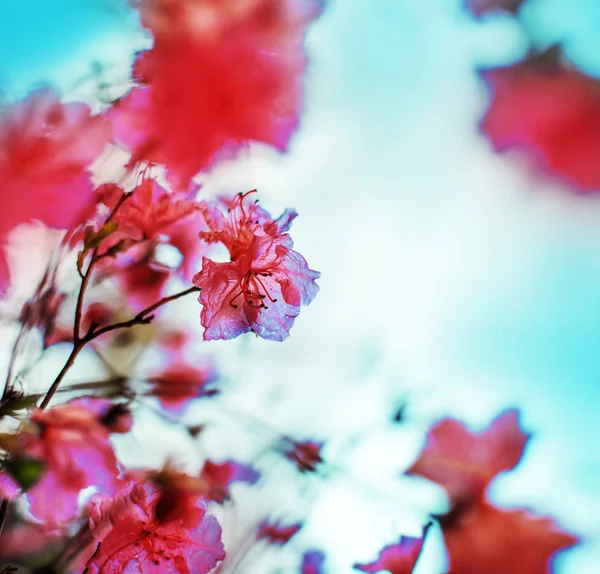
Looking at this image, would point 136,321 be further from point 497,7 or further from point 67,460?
point 497,7

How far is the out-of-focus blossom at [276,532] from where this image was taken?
1.25 feet

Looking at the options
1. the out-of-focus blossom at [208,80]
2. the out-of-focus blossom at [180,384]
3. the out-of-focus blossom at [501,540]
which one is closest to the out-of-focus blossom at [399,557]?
the out-of-focus blossom at [501,540]

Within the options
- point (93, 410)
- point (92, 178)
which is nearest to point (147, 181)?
point (92, 178)

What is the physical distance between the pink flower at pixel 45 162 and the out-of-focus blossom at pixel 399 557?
10.6 inches

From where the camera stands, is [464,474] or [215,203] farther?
[464,474]

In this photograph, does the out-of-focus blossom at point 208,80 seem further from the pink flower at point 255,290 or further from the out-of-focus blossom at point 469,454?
the out-of-focus blossom at point 469,454

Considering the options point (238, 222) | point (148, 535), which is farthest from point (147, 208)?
point (148, 535)

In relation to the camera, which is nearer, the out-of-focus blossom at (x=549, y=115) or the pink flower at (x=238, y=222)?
the pink flower at (x=238, y=222)

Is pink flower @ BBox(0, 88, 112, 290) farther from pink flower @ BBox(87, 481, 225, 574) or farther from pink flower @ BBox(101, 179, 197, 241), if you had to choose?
pink flower @ BBox(87, 481, 225, 574)

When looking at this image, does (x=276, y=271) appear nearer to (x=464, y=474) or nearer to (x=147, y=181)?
(x=147, y=181)

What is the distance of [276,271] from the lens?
29 cm

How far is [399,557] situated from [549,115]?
320 mm

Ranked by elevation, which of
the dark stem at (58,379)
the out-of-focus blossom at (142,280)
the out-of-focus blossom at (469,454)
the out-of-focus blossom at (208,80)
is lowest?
the dark stem at (58,379)

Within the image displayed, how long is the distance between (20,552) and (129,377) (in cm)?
12
